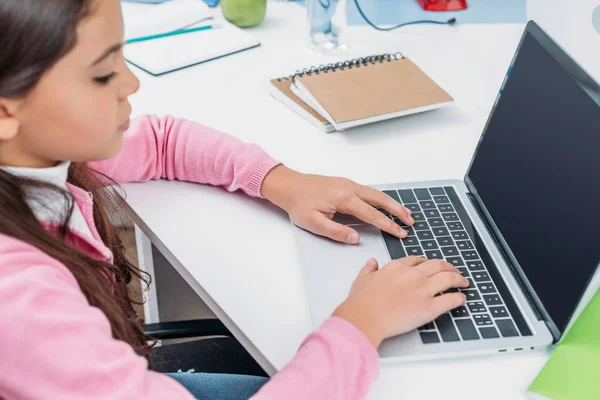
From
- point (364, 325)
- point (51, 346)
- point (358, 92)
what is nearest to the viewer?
point (51, 346)

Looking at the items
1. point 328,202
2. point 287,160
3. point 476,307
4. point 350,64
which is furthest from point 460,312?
point 350,64

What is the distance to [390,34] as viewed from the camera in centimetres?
136

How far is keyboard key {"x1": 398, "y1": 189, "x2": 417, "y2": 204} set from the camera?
2.93ft

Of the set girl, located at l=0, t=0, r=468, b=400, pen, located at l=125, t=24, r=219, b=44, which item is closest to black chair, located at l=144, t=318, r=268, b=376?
girl, located at l=0, t=0, r=468, b=400

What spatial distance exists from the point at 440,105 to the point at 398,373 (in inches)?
21.8

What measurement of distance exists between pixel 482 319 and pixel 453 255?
0.38 feet

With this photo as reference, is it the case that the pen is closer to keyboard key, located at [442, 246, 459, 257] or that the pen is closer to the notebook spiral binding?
the notebook spiral binding

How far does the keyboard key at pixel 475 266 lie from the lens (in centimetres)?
78

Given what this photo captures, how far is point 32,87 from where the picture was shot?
576 millimetres

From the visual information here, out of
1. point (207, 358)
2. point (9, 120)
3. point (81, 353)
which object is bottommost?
point (207, 358)

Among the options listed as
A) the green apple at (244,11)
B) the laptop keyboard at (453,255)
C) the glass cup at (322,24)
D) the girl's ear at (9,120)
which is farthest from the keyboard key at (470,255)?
the green apple at (244,11)

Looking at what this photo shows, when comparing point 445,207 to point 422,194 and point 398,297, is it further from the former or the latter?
point 398,297

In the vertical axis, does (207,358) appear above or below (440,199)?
below

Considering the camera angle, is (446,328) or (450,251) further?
(450,251)
